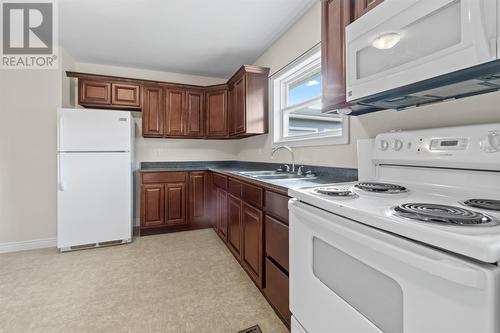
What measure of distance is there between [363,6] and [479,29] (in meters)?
0.64

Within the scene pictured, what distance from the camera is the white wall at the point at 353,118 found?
1.06 m

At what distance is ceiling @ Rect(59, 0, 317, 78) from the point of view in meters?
2.16

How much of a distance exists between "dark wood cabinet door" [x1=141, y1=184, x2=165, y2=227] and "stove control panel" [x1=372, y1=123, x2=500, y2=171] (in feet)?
9.16

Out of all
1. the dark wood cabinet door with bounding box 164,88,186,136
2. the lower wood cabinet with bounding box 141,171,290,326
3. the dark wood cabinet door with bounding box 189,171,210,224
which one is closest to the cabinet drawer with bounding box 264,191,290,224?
the lower wood cabinet with bounding box 141,171,290,326

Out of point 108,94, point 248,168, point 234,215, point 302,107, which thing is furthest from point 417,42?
point 108,94

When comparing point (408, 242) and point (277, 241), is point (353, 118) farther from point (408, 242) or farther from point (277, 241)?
point (408, 242)

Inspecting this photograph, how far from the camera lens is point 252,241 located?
6.30ft

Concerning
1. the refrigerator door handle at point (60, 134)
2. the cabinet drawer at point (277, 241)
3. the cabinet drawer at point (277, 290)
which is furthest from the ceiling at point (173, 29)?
the cabinet drawer at point (277, 290)

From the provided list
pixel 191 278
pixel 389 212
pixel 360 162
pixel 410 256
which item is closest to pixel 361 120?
pixel 360 162

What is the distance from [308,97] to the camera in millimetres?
2455

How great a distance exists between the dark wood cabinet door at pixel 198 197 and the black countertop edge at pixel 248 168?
134 millimetres

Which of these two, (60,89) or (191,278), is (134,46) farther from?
(191,278)

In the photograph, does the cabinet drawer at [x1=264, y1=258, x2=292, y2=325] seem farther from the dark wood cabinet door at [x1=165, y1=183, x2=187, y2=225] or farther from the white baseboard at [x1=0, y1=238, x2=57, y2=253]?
the white baseboard at [x1=0, y1=238, x2=57, y2=253]

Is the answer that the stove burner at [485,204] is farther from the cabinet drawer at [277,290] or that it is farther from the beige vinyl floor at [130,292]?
the beige vinyl floor at [130,292]
